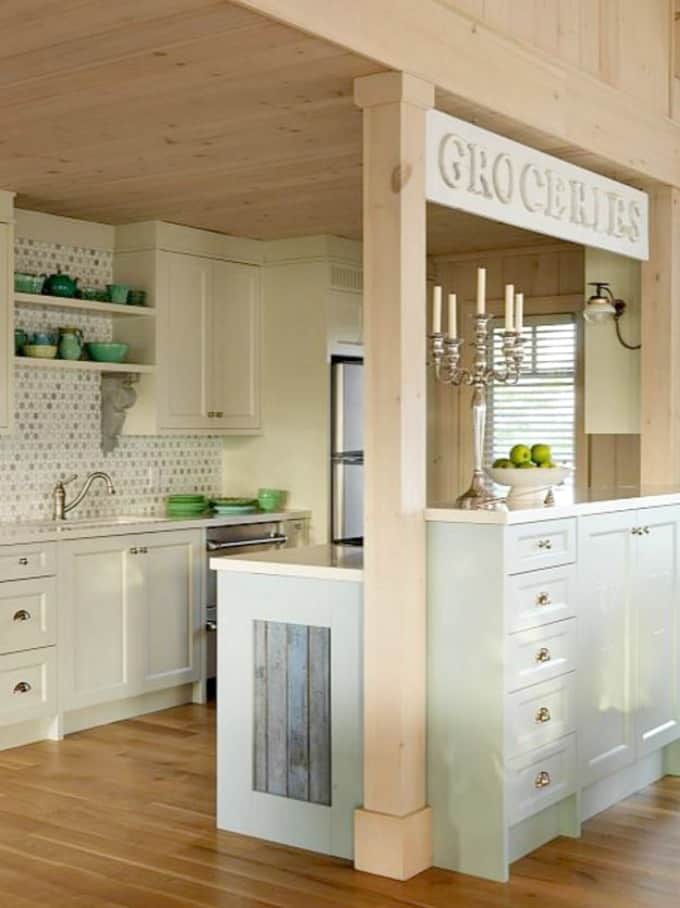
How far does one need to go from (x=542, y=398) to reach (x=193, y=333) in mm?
2056

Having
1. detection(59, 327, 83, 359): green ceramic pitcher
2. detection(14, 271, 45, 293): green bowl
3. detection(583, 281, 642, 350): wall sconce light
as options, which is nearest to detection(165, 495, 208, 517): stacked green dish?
detection(59, 327, 83, 359): green ceramic pitcher

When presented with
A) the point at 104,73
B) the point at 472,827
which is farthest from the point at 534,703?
the point at 104,73

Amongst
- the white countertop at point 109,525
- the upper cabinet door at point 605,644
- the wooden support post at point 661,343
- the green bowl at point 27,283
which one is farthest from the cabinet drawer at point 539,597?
the green bowl at point 27,283

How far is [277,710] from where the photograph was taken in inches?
157

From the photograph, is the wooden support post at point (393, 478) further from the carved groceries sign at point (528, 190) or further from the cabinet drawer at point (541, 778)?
the cabinet drawer at point (541, 778)

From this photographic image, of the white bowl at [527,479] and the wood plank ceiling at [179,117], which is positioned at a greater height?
the wood plank ceiling at [179,117]

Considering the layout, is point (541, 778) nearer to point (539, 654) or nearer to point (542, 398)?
point (539, 654)

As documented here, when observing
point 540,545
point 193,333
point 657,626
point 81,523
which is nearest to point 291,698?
point 540,545

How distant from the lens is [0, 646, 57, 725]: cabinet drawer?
5.21 m

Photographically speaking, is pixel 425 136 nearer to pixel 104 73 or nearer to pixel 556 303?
pixel 104 73

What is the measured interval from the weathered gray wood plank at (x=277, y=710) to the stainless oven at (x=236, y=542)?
2.16 m

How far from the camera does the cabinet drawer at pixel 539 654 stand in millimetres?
3750

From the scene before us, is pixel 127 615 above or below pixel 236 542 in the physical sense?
below

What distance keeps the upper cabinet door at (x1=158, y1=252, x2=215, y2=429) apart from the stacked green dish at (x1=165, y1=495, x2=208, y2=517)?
0.36 meters
